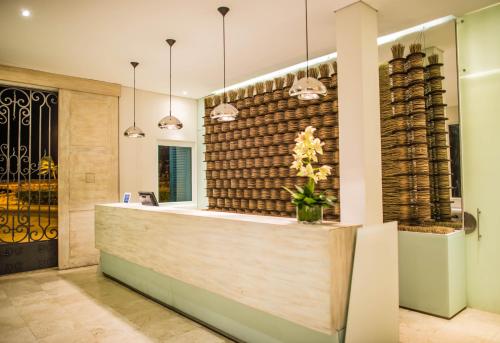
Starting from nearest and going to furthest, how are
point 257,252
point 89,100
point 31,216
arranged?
point 257,252 < point 31,216 < point 89,100

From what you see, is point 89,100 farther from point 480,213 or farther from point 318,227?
point 480,213

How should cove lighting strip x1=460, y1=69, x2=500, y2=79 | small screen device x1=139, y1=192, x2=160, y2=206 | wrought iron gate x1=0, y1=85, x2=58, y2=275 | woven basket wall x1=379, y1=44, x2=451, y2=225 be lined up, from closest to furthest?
cove lighting strip x1=460, y1=69, x2=500, y2=79 → woven basket wall x1=379, y1=44, x2=451, y2=225 → small screen device x1=139, y1=192, x2=160, y2=206 → wrought iron gate x1=0, y1=85, x2=58, y2=275

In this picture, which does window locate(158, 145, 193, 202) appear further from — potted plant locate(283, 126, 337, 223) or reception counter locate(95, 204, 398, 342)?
potted plant locate(283, 126, 337, 223)

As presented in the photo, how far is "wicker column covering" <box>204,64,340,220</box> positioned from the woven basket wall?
0.72 m

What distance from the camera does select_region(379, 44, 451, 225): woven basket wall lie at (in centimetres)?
395

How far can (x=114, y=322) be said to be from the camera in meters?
3.54

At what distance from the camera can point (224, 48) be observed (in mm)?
4637

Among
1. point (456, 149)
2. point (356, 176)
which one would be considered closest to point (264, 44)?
point (356, 176)

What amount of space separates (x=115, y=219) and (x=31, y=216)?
6.88 ft

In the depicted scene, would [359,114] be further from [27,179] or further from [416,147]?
[27,179]

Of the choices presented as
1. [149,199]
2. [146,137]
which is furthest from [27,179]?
[149,199]

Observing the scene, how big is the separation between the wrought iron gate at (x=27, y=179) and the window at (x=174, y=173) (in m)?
2.07

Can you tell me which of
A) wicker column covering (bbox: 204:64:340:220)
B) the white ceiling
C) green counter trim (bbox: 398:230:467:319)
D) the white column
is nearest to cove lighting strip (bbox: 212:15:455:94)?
the white ceiling

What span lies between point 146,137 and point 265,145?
2818 millimetres
